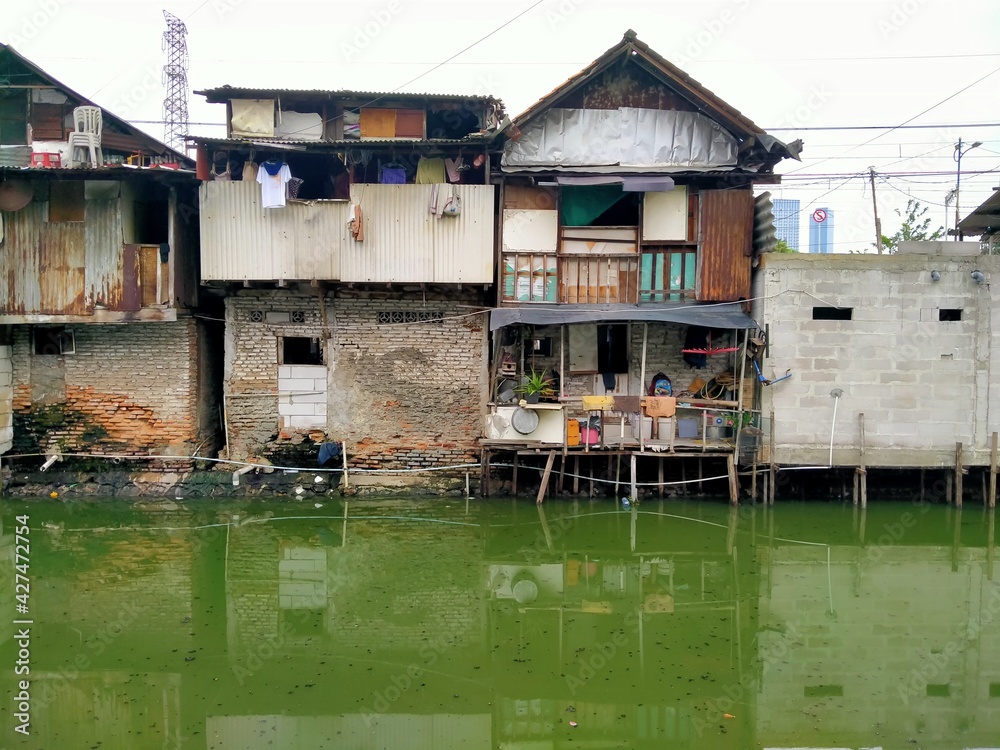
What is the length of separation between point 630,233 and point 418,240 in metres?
3.65

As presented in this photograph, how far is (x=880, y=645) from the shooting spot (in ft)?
26.5

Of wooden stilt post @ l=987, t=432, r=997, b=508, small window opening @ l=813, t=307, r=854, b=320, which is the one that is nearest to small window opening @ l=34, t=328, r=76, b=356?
small window opening @ l=813, t=307, r=854, b=320

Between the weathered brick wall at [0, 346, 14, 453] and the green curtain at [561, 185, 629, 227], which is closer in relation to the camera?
the green curtain at [561, 185, 629, 227]

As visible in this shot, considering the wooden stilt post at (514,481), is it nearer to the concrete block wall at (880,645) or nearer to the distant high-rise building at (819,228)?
the concrete block wall at (880,645)

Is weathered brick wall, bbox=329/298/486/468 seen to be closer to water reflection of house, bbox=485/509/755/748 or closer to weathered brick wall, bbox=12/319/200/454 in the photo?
water reflection of house, bbox=485/509/755/748

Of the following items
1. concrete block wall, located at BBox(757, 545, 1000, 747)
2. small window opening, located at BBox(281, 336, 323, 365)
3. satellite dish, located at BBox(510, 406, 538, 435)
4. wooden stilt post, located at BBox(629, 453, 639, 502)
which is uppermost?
small window opening, located at BBox(281, 336, 323, 365)

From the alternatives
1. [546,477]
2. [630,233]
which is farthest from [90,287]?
[630,233]

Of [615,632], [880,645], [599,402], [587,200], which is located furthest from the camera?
[587,200]

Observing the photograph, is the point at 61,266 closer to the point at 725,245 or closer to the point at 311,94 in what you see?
the point at 311,94

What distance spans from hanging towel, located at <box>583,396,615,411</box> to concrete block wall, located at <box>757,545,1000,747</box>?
3394 millimetres

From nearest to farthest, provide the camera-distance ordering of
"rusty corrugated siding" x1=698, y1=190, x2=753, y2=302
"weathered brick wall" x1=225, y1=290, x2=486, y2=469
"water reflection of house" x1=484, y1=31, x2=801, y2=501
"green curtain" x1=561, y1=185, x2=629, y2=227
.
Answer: "water reflection of house" x1=484, y1=31, x2=801, y2=501 < "rusty corrugated siding" x1=698, y1=190, x2=753, y2=302 < "green curtain" x1=561, y1=185, x2=629, y2=227 < "weathered brick wall" x1=225, y1=290, x2=486, y2=469

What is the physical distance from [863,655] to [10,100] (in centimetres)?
1639

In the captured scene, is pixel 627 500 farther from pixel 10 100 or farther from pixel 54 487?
pixel 10 100

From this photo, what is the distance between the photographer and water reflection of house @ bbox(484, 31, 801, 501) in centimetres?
1276
